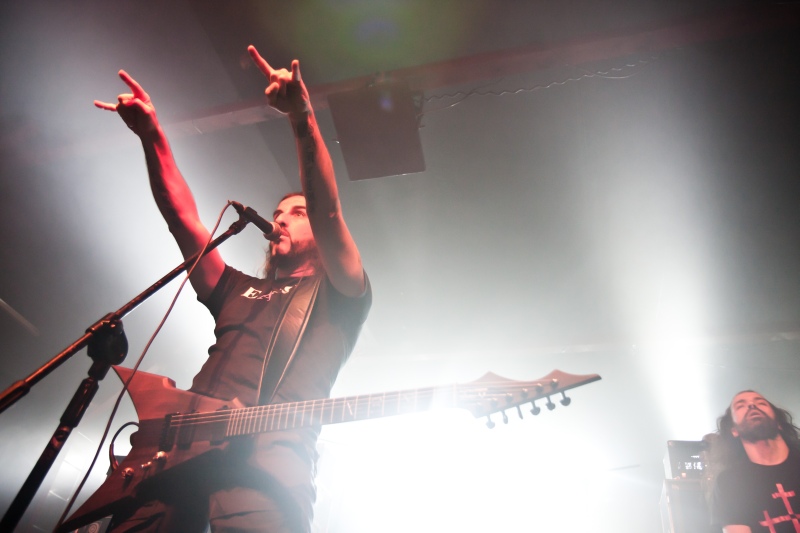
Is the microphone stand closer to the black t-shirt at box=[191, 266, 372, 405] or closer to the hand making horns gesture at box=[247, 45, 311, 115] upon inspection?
the black t-shirt at box=[191, 266, 372, 405]

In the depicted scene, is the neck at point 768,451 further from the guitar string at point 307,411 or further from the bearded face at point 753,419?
the guitar string at point 307,411

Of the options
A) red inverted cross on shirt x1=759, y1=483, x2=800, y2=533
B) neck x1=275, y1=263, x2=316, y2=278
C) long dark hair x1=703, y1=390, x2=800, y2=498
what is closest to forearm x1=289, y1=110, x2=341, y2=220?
neck x1=275, y1=263, x2=316, y2=278

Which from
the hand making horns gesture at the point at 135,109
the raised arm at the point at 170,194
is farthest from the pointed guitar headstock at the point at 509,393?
the hand making horns gesture at the point at 135,109

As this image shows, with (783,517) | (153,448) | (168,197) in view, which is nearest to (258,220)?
(168,197)

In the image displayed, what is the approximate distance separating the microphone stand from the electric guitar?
284 mm

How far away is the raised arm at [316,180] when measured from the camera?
152 centimetres

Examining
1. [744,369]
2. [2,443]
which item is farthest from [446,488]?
[2,443]

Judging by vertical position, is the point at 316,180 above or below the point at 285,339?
above

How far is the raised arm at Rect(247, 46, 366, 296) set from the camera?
152 centimetres

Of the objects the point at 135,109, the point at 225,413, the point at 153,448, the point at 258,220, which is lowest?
the point at 153,448

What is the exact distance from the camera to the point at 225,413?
145 centimetres

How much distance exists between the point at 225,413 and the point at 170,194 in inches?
37.7

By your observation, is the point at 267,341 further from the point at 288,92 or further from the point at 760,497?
the point at 760,497

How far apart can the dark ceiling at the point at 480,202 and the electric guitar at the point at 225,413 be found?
225cm
